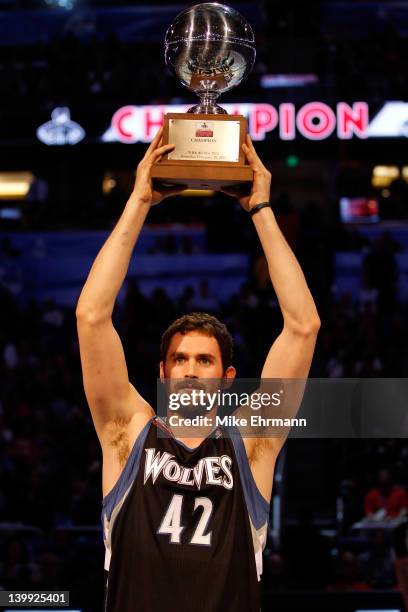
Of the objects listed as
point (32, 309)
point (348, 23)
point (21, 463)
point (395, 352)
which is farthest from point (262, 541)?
point (348, 23)

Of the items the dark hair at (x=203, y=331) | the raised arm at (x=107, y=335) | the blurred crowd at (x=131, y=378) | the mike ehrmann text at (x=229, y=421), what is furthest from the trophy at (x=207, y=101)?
the blurred crowd at (x=131, y=378)

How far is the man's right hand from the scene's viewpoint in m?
2.82

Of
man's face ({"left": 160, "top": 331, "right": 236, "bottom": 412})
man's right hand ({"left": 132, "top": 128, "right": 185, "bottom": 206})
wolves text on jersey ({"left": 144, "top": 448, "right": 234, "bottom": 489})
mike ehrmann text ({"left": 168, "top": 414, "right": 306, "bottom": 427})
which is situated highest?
man's right hand ({"left": 132, "top": 128, "right": 185, "bottom": 206})

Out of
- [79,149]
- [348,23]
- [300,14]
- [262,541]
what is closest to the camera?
[262,541]

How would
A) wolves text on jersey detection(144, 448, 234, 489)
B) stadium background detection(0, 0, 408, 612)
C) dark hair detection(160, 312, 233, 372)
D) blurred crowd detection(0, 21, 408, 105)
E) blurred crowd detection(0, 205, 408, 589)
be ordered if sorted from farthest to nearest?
1. blurred crowd detection(0, 21, 408, 105)
2. stadium background detection(0, 0, 408, 612)
3. blurred crowd detection(0, 205, 408, 589)
4. dark hair detection(160, 312, 233, 372)
5. wolves text on jersey detection(144, 448, 234, 489)

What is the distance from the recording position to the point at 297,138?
12328 mm

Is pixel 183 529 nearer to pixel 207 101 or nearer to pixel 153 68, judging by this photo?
pixel 207 101

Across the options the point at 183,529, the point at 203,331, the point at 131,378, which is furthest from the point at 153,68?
the point at 183,529

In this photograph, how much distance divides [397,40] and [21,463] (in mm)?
9066

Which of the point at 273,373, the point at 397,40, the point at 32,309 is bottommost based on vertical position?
the point at 273,373

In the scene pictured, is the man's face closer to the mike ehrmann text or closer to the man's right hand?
the mike ehrmann text

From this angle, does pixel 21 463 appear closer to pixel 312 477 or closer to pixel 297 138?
pixel 312 477

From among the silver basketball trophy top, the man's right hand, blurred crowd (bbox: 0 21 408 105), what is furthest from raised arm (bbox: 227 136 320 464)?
blurred crowd (bbox: 0 21 408 105)

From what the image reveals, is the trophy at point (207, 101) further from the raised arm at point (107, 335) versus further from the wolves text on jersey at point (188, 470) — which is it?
the wolves text on jersey at point (188, 470)
